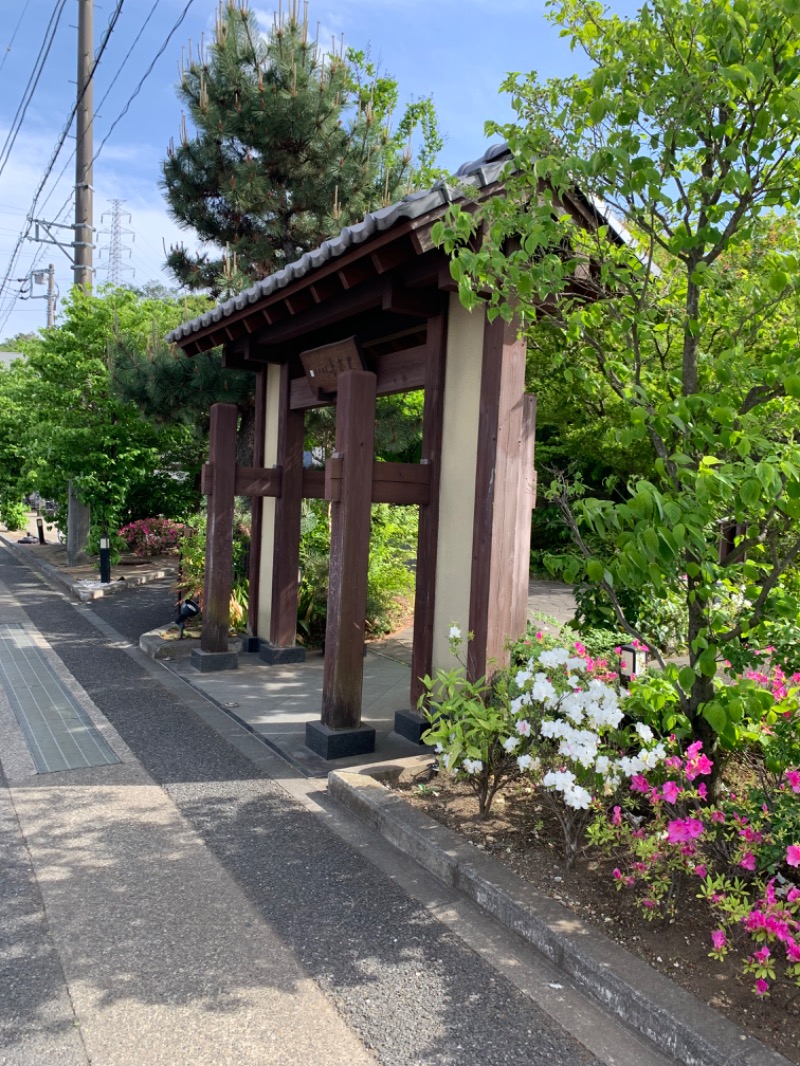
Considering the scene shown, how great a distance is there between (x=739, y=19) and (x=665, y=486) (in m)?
1.74

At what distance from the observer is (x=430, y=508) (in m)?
5.66

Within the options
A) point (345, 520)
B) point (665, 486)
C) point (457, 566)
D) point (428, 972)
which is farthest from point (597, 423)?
point (428, 972)

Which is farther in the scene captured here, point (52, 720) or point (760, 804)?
point (52, 720)

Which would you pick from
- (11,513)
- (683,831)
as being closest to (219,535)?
(683,831)

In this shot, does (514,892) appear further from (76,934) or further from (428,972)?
(76,934)

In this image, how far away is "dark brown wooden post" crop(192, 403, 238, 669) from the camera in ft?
24.5

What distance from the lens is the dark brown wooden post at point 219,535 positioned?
745 centimetres

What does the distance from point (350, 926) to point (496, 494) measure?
272 centimetres

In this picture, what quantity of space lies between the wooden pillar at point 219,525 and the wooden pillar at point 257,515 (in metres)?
0.99

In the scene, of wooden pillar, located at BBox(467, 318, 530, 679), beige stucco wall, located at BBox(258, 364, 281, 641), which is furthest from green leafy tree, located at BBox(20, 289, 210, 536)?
wooden pillar, located at BBox(467, 318, 530, 679)

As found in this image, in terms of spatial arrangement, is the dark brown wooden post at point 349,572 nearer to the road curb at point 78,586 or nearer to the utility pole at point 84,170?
the road curb at point 78,586

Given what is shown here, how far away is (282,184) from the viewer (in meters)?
10.4

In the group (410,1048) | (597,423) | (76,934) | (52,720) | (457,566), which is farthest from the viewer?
(597,423)

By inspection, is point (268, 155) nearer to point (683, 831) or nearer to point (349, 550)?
point (349, 550)
